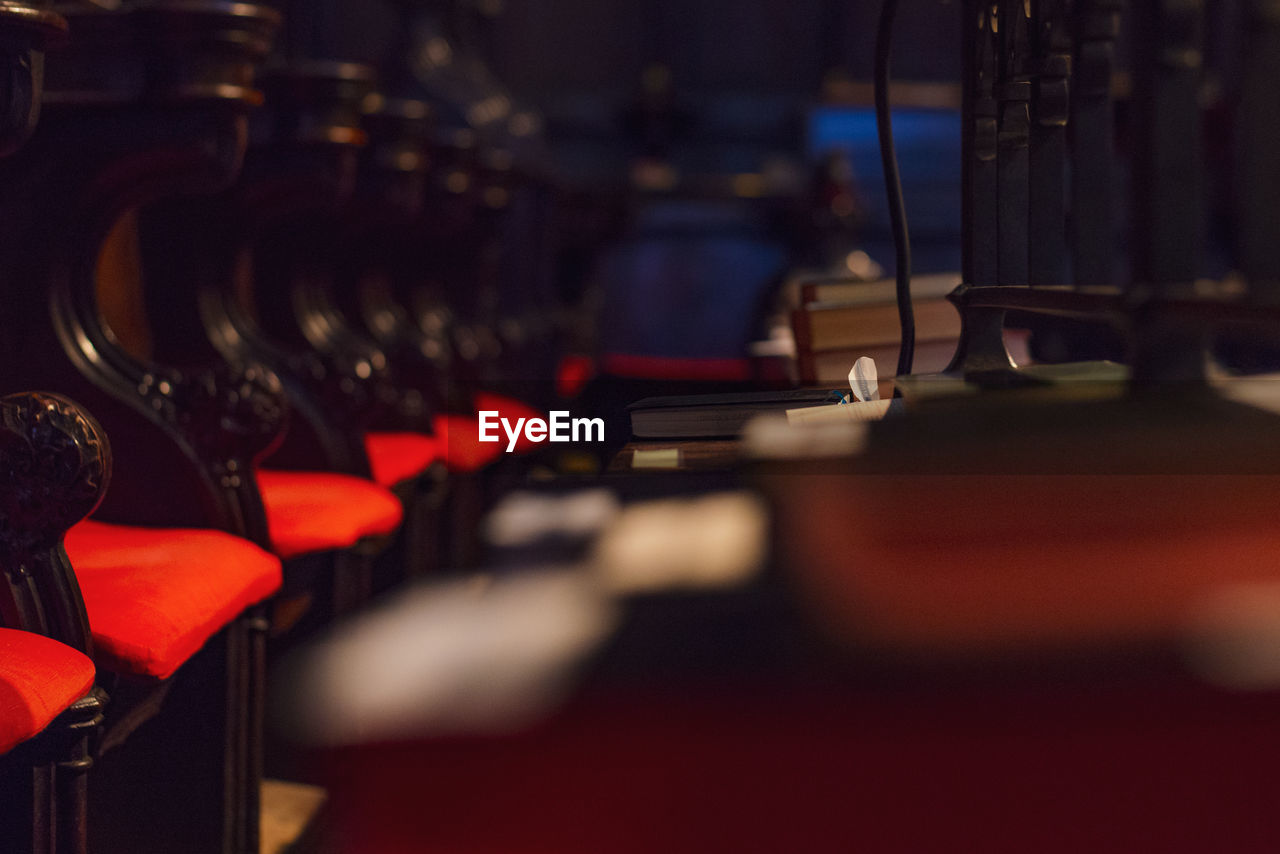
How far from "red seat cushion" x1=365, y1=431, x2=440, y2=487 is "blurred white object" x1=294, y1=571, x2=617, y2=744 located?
1611mm

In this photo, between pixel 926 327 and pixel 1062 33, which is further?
pixel 926 327

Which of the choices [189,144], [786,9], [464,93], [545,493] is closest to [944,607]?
[545,493]

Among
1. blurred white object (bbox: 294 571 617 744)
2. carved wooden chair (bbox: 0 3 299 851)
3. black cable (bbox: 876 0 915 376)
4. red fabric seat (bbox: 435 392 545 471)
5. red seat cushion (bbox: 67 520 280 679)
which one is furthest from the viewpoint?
red fabric seat (bbox: 435 392 545 471)

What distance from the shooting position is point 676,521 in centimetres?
34

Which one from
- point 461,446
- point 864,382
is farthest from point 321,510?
point 864,382

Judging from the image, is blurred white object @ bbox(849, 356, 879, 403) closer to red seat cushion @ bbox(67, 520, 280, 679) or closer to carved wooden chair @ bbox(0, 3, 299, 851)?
red seat cushion @ bbox(67, 520, 280, 679)

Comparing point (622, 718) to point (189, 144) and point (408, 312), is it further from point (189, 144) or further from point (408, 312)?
point (408, 312)

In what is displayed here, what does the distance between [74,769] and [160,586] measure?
0.20 m

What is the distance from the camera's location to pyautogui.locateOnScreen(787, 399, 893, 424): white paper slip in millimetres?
471

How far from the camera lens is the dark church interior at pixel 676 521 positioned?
0.93 feet

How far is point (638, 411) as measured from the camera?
486 mm

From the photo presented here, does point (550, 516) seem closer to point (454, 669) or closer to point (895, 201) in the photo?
point (454, 669)

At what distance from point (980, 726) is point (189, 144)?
4.01 ft

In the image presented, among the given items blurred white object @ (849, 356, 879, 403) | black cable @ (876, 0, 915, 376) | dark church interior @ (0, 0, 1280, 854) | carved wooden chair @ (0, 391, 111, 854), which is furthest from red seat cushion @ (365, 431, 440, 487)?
blurred white object @ (849, 356, 879, 403)
